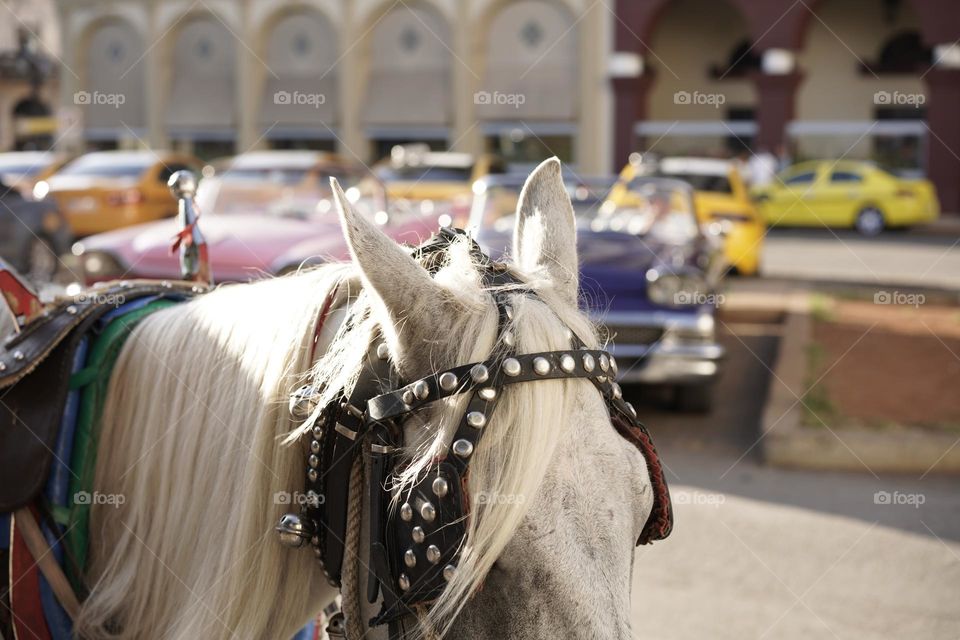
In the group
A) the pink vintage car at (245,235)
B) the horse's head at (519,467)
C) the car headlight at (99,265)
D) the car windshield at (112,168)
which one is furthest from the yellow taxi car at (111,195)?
the horse's head at (519,467)

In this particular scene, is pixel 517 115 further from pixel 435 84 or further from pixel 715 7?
pixel 715 7

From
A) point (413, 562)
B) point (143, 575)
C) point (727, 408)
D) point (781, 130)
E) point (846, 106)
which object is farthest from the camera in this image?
point (846, 106)

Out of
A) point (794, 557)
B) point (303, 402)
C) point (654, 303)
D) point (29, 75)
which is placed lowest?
point (794, 557)

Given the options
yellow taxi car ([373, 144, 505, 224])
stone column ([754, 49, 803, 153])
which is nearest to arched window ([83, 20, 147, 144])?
yellow taxi car ([373, 144, 505, 224])

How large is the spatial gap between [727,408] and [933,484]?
214 centimetres

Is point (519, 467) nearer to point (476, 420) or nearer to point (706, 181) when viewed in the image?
point (476, 420)

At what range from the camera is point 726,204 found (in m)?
14.8

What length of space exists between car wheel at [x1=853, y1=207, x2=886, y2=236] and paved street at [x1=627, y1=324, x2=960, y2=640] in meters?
16.3

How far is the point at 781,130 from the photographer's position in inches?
1007

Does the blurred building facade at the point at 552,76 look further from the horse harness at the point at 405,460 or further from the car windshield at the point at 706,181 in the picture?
the horse harness at the point at 405,460

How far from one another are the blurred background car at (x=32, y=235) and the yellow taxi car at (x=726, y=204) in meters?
7.68

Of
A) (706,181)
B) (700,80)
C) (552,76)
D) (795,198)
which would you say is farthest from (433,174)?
(700,80)

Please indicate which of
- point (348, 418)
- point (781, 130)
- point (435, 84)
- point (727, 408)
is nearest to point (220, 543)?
point (348, 418)

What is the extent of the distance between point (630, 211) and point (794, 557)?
5667mm
